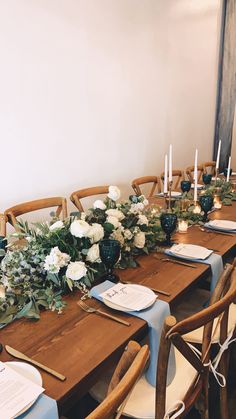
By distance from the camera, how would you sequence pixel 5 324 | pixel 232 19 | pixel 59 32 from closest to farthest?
pixel 5 324 → pixel 59 32 → pixel 232 19

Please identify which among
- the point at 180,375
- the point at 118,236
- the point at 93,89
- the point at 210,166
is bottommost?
the point at 180,375

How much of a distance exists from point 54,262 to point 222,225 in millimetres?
1142

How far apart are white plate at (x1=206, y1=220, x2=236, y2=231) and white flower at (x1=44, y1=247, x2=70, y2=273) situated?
3.45 feet

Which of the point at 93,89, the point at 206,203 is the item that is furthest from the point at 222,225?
the point at 93,89

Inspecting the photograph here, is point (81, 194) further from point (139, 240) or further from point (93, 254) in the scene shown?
point (93, 254)

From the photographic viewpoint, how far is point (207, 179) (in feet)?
9.87

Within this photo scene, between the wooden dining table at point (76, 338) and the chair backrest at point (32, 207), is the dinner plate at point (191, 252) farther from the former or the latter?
the chair backrest at point (32, 207)

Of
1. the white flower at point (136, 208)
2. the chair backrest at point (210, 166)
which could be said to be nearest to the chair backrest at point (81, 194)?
the white flower at point (136, 208)

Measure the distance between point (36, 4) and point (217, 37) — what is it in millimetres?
3402

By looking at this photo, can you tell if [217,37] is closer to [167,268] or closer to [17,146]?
[17,146]

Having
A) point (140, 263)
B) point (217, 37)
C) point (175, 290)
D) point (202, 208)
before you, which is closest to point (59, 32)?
point (202, 208)

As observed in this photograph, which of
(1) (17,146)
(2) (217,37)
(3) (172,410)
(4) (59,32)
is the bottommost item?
(3) (172,410)

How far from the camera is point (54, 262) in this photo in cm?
106

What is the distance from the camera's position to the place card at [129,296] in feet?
3.31
